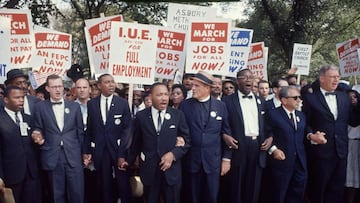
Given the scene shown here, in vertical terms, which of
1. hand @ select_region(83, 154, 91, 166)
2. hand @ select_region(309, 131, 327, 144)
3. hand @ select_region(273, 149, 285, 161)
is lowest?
hand @ select_region(83, 154, 91, 166)

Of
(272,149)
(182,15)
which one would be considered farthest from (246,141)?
(182,15)

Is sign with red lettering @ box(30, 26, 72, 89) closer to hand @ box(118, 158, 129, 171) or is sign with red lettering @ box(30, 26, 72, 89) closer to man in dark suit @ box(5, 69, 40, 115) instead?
man in dark suit @ box(5, 69, 40, 115)

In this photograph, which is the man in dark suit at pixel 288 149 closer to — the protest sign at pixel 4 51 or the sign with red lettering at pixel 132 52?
the sign with red lettering at pixel 132 52

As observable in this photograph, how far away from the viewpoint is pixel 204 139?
21.2 feet

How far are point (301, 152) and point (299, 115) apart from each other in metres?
0.49

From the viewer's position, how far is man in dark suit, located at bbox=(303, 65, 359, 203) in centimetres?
689

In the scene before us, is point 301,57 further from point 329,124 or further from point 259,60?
point 329,124

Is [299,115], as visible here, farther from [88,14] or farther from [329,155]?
[88,14]

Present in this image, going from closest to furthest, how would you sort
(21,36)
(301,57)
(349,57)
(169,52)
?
(21,36) → (169,52) → (349,57) → (301,57)

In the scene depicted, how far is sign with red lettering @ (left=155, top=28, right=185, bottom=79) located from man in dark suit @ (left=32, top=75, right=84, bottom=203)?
2655 millimetres

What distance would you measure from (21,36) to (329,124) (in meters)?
5.26

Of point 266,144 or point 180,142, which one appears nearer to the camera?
point 180,142

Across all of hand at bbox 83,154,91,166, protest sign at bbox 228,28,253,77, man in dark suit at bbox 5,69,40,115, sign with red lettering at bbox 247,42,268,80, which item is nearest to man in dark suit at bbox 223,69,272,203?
hand at bbox 83,154,91,166

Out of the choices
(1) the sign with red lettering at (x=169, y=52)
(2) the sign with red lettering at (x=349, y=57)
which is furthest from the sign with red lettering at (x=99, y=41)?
(2) the sign with red lettering at (x=349, y=57)
